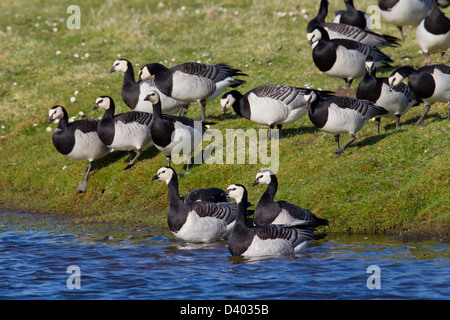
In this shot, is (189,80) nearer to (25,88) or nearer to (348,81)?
(348,81)

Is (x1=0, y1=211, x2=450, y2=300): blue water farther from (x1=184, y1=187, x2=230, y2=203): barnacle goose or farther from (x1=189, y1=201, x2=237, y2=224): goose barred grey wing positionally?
(x1=184, y1=187, x2=230, y2=203): barnacle goose

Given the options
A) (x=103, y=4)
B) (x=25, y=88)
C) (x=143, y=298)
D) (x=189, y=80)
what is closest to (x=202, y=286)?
(x=143, y=298)

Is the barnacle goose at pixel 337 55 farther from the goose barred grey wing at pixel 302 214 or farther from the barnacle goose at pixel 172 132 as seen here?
the goose barred grey wing at pixel 302 214

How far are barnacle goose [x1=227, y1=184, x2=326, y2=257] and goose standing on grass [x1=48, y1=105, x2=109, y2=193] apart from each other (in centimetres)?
691

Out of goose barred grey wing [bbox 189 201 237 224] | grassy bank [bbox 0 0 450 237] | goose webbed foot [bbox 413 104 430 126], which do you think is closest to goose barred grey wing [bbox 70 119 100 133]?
grassy bank [bbox 0 0 450 237]

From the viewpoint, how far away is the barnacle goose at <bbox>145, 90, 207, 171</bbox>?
17.0m

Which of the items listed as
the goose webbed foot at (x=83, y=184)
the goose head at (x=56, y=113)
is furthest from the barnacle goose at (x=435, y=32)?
A: the goose head at (x=56, y=113)

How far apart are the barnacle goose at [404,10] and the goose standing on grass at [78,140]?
12.8m

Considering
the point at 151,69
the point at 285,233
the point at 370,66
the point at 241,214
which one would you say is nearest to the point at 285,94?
the point at 370,66

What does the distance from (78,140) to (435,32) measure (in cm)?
1217

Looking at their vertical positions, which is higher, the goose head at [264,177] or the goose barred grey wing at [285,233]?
the goose head at [264,177]

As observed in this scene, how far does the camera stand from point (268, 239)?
12.8 meters

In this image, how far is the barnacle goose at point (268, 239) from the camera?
41.5 ft
